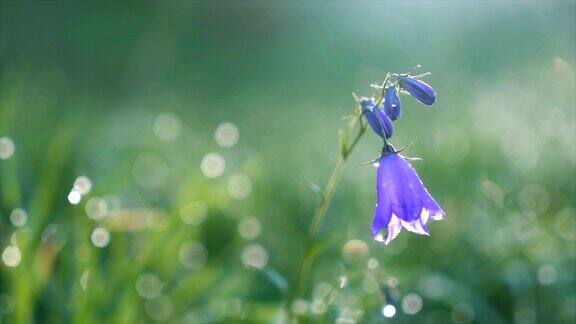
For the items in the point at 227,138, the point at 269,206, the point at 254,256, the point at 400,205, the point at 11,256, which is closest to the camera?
the point at 400,205

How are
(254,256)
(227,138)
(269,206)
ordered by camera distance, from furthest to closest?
(227,138), (269,206), (254,256)

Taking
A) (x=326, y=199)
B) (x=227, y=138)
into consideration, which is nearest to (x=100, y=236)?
(x=326, y=199)

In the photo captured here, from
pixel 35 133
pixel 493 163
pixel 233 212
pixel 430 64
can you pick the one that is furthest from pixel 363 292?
pixel 430 64

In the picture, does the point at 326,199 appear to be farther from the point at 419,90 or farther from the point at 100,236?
the point at 100,236

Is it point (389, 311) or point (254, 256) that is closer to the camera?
point (389, 311)

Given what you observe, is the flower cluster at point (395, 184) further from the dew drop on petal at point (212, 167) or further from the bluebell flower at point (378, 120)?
the dew drop on petal at point (212, 167)

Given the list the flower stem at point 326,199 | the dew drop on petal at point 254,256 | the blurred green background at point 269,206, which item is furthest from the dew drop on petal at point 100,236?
the flower stem at point 326,199

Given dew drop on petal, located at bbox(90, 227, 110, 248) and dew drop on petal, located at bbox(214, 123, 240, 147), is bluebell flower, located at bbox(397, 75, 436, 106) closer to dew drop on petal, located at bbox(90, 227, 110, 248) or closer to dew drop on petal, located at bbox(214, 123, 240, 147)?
dew drop on petal, located at bbox(90, 227, 110, 248)
